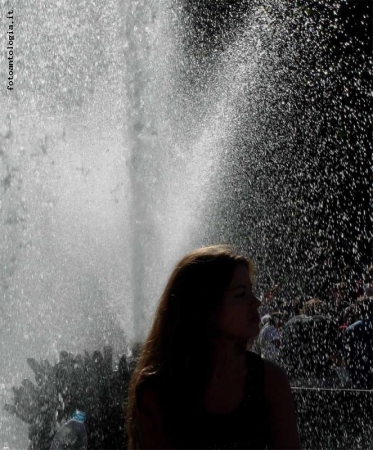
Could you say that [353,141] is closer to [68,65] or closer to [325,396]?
[68,65]

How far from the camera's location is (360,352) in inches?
221

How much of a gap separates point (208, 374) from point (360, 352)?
3704 millimetres

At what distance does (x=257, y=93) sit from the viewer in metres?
13.6

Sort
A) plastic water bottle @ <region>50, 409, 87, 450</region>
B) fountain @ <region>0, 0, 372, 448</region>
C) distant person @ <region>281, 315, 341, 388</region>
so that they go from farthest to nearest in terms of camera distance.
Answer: fountain @ <region>0, 0, 372, 448</region> → distant person @ <region>281, 315, 341, 388</region> → plastic water bottle @ <region>50, 409, 87, 450</region>

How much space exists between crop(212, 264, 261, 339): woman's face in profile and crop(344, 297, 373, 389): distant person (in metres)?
3.51

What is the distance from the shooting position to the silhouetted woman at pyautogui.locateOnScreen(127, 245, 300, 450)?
78.8 inches

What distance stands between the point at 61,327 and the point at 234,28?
26.4 feet

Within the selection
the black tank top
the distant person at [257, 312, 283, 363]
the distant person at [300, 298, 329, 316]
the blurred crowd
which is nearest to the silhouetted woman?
the black tank top

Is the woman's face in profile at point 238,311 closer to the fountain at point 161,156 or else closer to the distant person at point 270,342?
the fountain at point 161,156

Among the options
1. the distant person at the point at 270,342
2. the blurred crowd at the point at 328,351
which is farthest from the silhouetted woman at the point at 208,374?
the distant person at the point at 270,342

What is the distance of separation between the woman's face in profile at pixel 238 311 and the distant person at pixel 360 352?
3509 millimetres

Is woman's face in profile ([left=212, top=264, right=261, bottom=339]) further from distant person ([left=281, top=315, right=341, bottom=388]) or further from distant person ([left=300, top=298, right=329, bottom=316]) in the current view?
distant person ([left=300, top=298, right=329, bottom=316])

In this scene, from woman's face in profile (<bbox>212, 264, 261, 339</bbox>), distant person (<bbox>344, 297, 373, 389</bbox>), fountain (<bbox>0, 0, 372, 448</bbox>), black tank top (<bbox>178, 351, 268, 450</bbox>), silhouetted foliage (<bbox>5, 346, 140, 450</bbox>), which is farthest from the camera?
fountain (<bbox>0, 0, 372, 448</bbox>)

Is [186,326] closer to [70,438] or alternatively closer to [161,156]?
[70,438]
